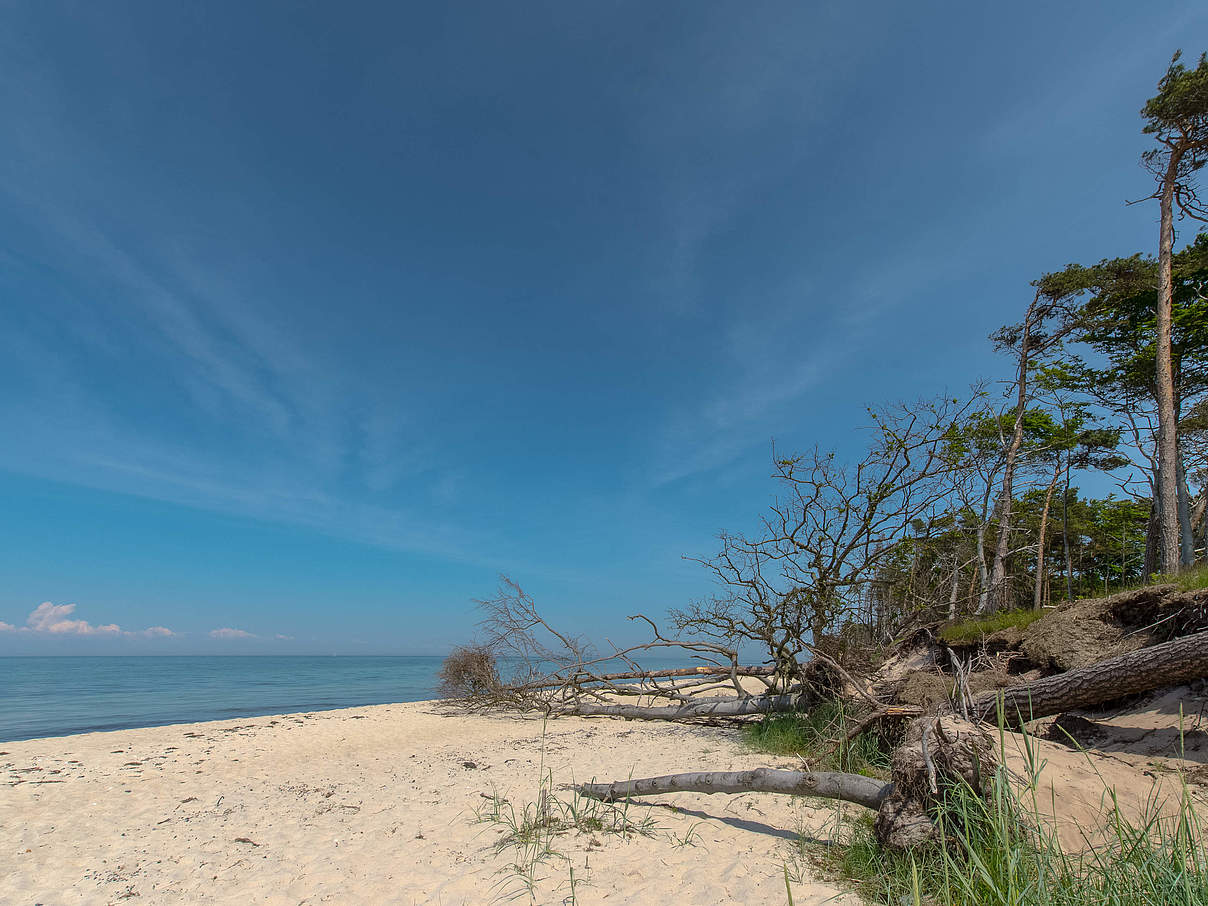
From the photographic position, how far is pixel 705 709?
39.0ft

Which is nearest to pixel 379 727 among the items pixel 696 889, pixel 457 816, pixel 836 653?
pixel 457 816

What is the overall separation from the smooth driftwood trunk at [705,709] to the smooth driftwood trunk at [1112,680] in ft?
15.1

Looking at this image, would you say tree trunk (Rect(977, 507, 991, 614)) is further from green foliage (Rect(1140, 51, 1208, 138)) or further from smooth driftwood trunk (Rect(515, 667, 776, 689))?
green foliage (Rect(1140, 51, 1208, 138))

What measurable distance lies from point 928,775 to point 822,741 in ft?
12.3

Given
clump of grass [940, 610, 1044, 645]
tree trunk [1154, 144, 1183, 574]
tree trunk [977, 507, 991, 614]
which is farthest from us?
tree trunk [1154, 144, 1183, 574]

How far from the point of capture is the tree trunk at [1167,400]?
12289 mm

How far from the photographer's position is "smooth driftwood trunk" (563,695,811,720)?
10.9 meters

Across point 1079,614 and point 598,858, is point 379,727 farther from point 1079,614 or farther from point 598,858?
point 1079,614

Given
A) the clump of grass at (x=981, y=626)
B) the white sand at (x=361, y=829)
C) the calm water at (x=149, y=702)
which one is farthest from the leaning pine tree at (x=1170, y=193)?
the calm water at (x=149, y=702)

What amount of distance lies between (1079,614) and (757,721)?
578 centimetres

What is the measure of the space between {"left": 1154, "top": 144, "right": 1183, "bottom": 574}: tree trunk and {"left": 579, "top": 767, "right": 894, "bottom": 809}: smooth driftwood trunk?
12.0 m

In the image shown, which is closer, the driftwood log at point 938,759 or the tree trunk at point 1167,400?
the driftwood log at point 938,759

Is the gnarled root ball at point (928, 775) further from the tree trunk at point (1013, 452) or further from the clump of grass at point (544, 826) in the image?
the tree trunk at point (1013, 452)

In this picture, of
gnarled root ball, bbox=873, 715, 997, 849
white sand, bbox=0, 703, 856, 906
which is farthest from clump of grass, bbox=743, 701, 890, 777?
gnarled root ball, bbox=873, 715, 997, 849
